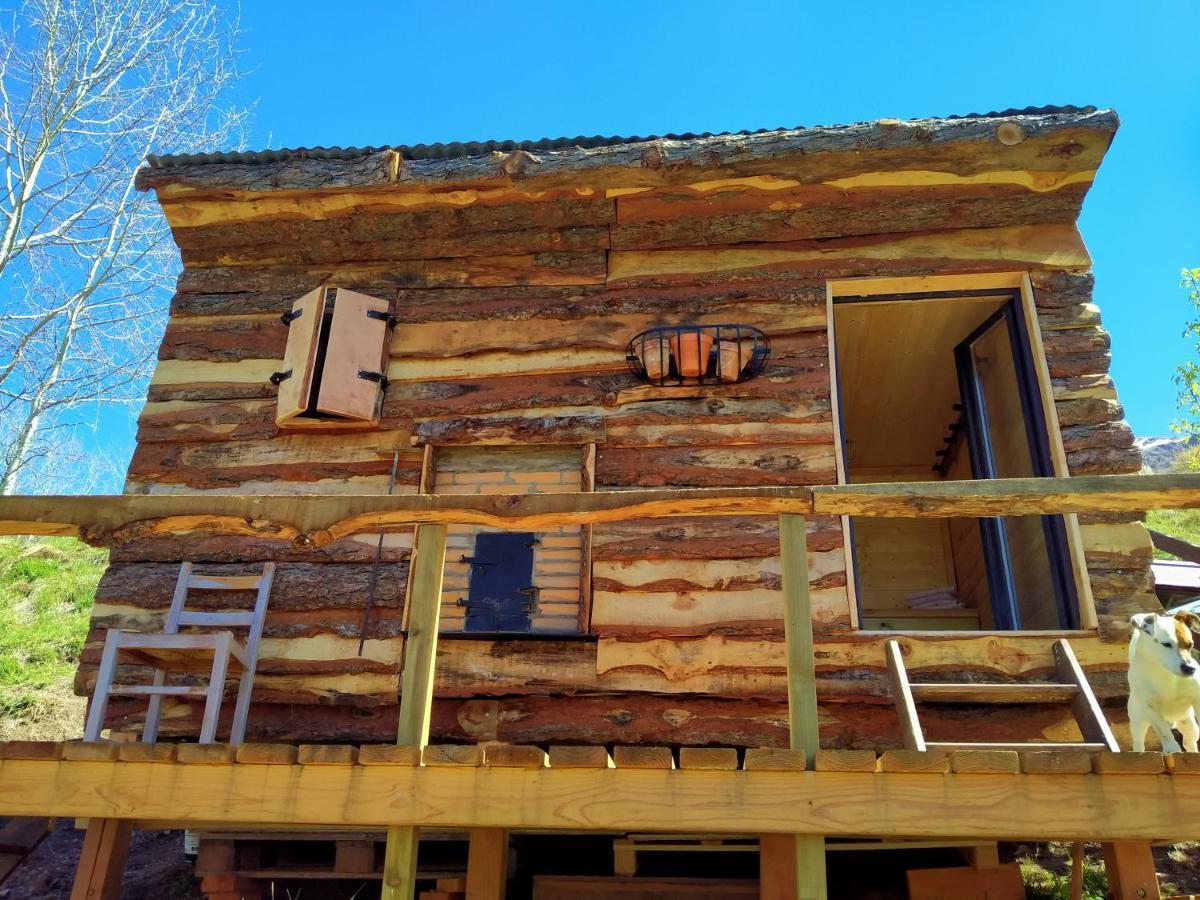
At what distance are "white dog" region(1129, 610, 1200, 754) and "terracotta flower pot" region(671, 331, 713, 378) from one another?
262cm

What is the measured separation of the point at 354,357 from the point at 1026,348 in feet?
13.4

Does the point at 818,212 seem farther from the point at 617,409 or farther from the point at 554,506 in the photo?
the point at 554,506

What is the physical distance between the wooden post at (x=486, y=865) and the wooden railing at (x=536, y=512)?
1.43 feet

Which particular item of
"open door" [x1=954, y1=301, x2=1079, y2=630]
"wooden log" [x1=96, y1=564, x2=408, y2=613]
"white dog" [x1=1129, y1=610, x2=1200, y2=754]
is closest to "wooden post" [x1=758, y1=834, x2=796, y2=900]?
"white dog" [x1=1129, y1=610, x2=1200, y2=754]

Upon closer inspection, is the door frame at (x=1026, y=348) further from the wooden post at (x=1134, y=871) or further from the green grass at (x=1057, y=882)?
the wooden post at (x=1134, y=871)

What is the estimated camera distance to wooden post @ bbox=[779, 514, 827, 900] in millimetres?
2996

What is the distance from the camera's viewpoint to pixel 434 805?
3.07 meters

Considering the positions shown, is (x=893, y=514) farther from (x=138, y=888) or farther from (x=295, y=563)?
(x=138, y=888)

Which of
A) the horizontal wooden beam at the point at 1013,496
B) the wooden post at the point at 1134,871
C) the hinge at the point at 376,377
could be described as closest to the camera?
the horizontal wooden beam at the point at 1013,496

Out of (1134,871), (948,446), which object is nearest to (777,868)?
(1134,871)

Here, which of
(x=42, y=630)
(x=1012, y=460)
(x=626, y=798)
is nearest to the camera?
(x=626, y=798)

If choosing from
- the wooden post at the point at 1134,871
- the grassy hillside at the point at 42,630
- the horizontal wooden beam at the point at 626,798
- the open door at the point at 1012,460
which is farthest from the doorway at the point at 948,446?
the grassy hillside at the point at 42,630

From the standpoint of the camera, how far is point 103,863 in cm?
371

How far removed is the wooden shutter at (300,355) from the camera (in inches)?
227
